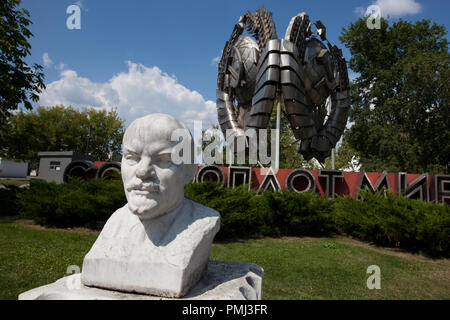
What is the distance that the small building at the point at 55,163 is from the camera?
47.4 feet

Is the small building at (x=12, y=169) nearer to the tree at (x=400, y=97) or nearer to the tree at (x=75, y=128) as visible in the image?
the tree at (x=75, y=128)

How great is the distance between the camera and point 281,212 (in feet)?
26.8

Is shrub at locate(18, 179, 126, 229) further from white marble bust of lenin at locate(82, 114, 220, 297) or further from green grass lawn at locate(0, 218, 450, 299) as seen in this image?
white marble bust of lenin at locate(82, 114, 220, 297)

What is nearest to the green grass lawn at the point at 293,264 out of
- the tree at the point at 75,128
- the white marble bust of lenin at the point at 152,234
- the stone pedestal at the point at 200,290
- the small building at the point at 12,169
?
the stone pedestal at the point at 200,290

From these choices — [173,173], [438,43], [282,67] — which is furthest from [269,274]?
[438,43]

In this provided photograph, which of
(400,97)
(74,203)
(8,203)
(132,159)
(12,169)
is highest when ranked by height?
(400,97)

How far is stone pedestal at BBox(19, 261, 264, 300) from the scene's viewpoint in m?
2.02

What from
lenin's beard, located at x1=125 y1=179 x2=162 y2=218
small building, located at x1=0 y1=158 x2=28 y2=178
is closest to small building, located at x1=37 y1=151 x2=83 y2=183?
lenin's beard, located at x1=125 y1=179 x2=162 y2=218

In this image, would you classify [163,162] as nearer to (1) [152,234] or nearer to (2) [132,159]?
(2) [132,159]

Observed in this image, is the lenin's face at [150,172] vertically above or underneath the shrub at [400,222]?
above

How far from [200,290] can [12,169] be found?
1829 inches

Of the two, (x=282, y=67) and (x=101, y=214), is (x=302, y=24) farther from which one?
(x=101, y=214)

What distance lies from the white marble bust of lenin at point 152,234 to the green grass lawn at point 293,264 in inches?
87.7

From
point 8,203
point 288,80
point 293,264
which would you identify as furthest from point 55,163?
point 293,264
